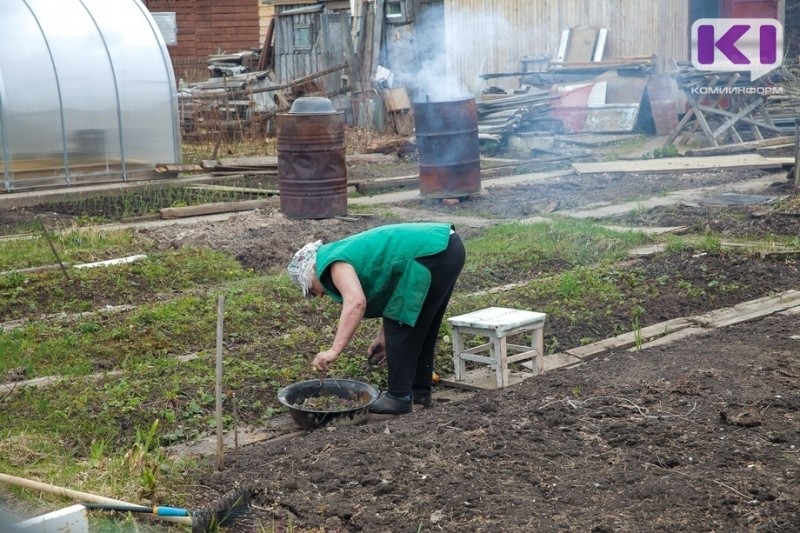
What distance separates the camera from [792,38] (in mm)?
21938

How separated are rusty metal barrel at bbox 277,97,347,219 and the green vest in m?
6.58

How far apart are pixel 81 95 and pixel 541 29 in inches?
436

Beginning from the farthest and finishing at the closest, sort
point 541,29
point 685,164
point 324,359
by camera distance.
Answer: point 541,29 → point 685,164 → point 324,359

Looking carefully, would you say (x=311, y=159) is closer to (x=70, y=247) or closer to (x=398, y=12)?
(x=70, y=247)

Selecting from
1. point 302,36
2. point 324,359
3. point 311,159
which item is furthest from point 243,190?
point 302,36

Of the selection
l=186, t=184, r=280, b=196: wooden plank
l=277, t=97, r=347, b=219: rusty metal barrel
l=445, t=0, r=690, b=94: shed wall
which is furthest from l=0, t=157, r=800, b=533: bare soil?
l=445, t=0, r=690, b=94: shed wall

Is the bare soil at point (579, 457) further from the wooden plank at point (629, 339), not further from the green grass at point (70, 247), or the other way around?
the green grass at point (70, 247)

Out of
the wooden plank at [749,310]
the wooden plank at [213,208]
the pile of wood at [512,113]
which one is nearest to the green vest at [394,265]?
the wooden plank at [749,310]

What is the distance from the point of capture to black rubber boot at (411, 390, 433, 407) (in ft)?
20.9

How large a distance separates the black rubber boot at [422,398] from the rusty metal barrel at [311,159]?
6.37 m

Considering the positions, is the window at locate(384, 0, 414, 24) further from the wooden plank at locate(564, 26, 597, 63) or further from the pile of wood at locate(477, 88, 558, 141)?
the wooden plank at locate(564, 26, 597, 63)

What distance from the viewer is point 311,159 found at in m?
12.5

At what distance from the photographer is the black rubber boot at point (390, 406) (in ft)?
19.9

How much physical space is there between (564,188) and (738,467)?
1051cm
